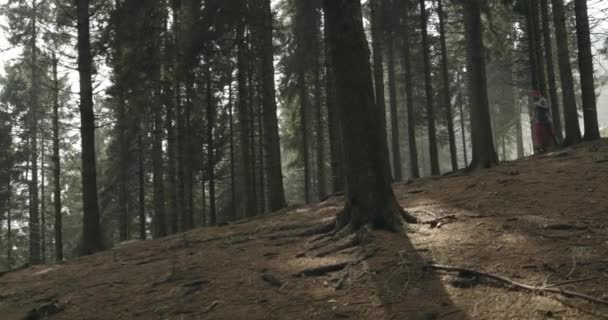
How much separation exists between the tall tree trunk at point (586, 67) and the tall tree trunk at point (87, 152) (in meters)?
13.8

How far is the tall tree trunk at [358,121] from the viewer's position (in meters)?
6.30

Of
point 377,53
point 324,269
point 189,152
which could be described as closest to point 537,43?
point 377,53

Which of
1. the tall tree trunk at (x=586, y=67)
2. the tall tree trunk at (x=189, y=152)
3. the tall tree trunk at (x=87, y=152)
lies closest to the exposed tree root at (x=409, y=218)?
the tall tree trunk at (x=87, y=152)

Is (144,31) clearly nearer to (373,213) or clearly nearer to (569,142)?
(373,213)

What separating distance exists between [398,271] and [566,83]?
1197cm

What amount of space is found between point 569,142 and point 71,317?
1363 centimetres

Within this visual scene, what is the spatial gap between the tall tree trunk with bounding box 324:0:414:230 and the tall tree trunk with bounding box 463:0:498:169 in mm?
6220

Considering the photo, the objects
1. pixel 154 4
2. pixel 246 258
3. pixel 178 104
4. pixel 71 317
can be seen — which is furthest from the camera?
pixel 178 104

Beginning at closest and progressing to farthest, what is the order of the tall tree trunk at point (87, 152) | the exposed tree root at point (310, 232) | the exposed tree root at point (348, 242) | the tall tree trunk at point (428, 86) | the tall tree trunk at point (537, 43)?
the exposed tree root at point (348, 242) < the exposed tree root at point (310, 232) < the tall tree trunk at point (87, 152) < the tall tree trunk at point (537, 43) < the tall tree trunk at point (428, 86)

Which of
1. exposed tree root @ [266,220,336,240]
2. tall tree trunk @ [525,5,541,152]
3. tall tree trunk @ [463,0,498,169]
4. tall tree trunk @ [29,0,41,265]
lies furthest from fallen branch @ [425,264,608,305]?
tall tree trunk @ [29,0,41,265]

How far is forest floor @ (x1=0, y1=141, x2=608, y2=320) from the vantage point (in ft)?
13.6

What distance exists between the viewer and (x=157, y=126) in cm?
2080

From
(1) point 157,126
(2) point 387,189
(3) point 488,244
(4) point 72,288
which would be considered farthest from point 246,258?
(1) point 157,126

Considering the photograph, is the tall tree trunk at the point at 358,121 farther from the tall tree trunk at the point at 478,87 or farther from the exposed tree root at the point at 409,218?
the tall tree trunk at the point at 478,87
